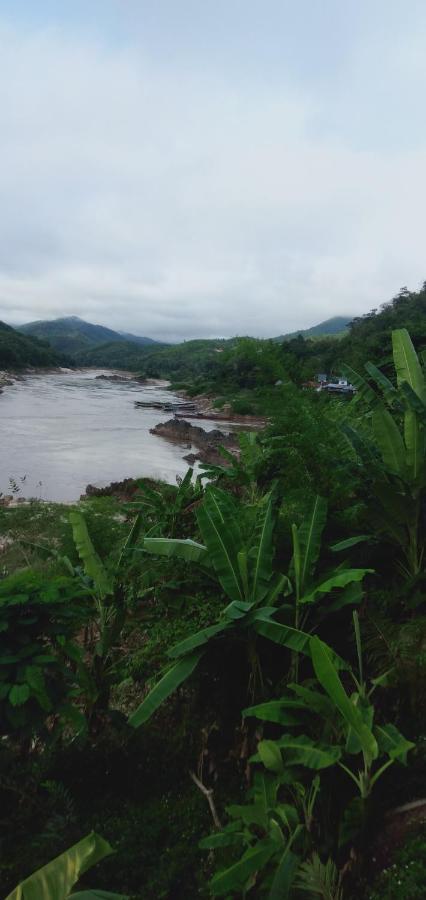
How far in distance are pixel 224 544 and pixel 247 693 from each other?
96 cm

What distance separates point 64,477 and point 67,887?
14218mm

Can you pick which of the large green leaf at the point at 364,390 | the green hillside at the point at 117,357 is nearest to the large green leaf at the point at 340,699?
the large green leaf at the point at 364,390

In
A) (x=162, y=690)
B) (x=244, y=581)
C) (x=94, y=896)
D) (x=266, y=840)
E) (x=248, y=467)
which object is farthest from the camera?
(x=248, y=467)

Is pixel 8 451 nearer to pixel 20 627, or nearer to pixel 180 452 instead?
pixel 180 452

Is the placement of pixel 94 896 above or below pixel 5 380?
below

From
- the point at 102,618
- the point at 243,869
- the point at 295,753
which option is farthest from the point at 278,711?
the point at 102,618

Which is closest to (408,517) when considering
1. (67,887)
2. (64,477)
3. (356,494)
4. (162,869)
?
(356,494)

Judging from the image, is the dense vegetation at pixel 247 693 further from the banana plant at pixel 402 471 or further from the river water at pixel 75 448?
the river water at pixel 75 448

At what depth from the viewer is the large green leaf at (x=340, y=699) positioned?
84.5 inches

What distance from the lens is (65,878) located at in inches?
76.7

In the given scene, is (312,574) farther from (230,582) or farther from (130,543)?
(130,543)

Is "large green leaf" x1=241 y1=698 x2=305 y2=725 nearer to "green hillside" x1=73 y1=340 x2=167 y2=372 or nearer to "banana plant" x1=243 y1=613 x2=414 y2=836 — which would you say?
"banana plant" x1=243 y1=613 x2=414 y2=836

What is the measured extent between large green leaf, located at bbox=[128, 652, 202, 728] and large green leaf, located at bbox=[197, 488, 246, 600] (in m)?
0.49

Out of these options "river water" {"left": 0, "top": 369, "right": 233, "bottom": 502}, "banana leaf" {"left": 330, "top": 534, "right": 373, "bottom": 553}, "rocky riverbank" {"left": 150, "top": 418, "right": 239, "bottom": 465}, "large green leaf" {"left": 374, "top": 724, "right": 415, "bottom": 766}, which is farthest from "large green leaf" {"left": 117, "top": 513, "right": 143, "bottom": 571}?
"rocky riverbank" {"left": 150, "top": 418, "right": 239, "bottom": 465}
